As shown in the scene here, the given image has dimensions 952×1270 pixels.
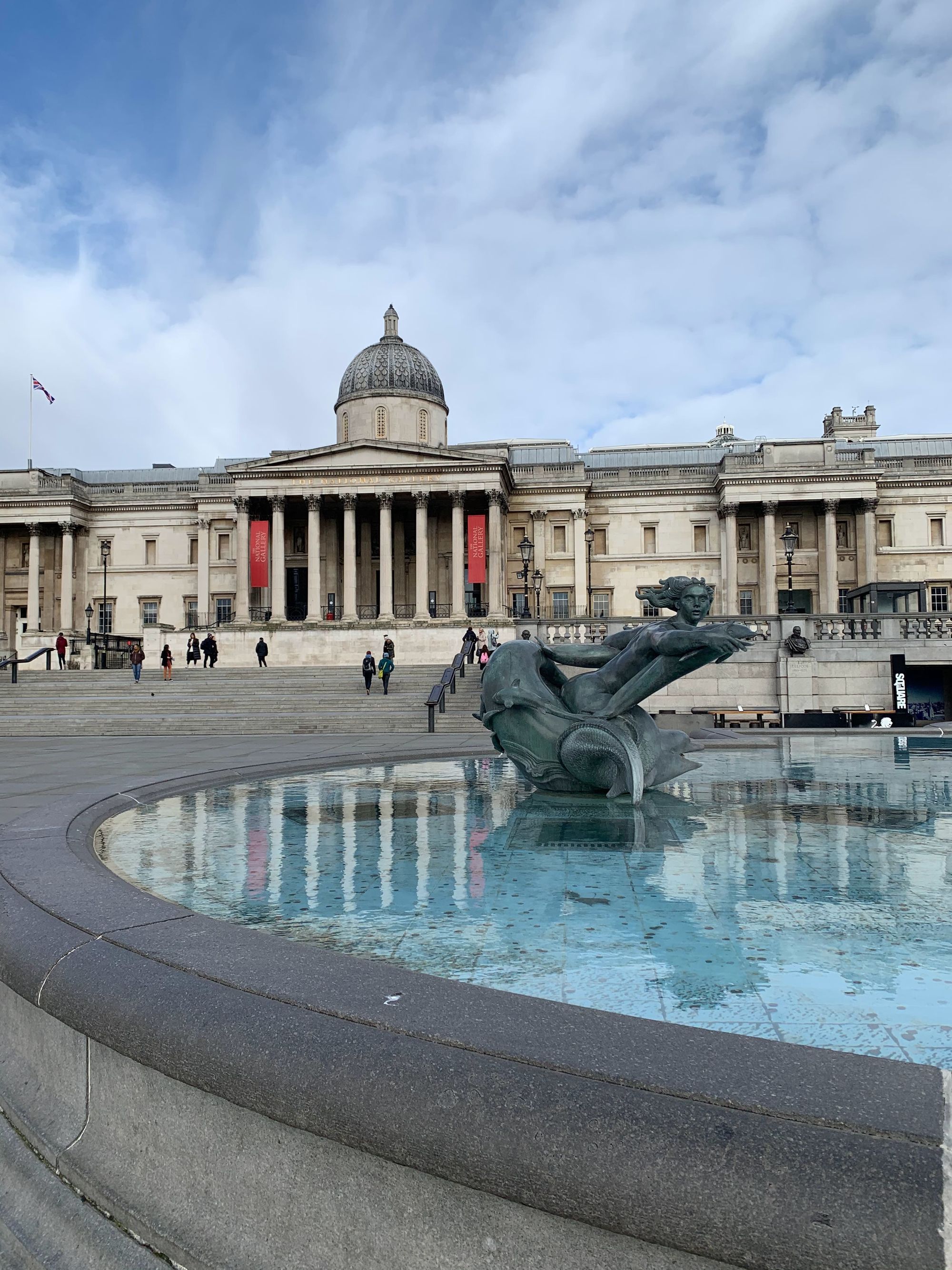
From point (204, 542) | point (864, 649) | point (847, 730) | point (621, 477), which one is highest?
point (621, 477)

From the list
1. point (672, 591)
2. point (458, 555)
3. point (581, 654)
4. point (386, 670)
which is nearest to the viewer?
point (672, 591)

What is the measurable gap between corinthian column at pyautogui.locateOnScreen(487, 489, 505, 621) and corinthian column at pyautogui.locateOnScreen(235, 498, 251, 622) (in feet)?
46.1

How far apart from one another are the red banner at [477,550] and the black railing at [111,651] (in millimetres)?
18391

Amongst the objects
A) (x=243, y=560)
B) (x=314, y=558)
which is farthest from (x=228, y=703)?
(x=243, y=560)

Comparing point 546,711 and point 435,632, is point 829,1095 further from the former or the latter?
point 435,632

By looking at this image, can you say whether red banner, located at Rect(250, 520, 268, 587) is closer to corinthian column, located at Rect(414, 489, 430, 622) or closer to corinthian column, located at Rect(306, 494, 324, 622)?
corinthian column, located at Rect(306, 494, 324, 622)

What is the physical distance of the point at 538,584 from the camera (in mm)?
55250

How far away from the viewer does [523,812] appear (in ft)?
23.8

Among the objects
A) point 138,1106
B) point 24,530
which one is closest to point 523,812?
point 138,1106

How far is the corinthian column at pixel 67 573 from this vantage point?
58.2 metres

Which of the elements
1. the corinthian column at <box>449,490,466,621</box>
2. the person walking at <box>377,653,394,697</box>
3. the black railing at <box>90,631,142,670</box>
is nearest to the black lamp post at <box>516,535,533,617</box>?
the corinthian column at <box>449,490,466,621</box>

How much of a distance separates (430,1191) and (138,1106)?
3.11 ft

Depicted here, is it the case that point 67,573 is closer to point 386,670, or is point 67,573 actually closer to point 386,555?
point 386,555

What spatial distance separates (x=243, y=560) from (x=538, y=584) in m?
17.6
